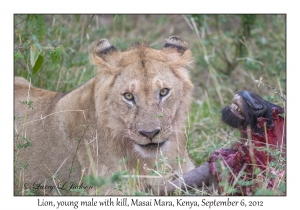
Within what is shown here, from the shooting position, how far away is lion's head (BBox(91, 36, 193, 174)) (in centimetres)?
411

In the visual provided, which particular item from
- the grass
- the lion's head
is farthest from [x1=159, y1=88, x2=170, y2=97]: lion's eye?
the grass

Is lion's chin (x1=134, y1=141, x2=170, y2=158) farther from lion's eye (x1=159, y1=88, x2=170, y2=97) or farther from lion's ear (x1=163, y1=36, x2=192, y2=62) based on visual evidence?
lion's ear (x1=163, y1=36, x2=192, y2=62)

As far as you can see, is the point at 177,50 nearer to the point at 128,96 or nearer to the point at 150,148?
the point at 128,96

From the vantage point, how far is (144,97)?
414 cm

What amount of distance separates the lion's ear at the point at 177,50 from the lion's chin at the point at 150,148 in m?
0.84

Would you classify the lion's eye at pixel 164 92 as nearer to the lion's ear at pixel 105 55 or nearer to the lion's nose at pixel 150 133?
the lion's nose at pixel 150 133

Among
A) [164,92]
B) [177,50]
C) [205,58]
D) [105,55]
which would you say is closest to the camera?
[164,92]

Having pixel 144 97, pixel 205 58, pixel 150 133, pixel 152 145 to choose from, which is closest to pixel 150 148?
pixel 152 145

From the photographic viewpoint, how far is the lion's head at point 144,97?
411 centimetres

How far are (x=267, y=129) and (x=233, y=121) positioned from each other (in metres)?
0.28

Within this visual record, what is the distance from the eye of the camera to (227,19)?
8383 mm

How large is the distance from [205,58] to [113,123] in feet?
10.8

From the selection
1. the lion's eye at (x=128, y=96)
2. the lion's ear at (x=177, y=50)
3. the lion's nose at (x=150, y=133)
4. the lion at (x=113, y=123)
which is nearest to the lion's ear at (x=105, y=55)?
the lion at (x=113, y=123)

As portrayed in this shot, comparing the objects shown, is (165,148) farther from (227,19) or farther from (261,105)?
(227,19)
